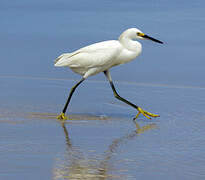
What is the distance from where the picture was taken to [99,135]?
729 cm

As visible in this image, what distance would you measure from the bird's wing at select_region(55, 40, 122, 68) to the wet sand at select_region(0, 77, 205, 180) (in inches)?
32.4

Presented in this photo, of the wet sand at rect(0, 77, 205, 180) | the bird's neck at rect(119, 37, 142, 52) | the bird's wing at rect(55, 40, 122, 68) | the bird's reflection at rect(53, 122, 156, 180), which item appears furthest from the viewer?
the bird's neck at rect(119, 37, 142, 52)

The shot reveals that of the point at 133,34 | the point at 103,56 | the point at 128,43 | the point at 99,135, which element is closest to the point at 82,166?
the point at 99,135

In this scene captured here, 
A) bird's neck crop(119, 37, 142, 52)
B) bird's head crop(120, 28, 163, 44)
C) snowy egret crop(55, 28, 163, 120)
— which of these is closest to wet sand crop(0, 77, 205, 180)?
snowy egret crop(55, 28, 163, 120)

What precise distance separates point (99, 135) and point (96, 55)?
2075 millimetres

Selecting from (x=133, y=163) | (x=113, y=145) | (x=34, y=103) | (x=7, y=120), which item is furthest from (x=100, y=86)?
(x=133, y=163)

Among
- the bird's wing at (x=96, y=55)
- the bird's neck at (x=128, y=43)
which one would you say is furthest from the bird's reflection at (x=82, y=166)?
the bird's neck at (x=128, y=43)

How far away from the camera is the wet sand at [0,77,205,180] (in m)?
5.29

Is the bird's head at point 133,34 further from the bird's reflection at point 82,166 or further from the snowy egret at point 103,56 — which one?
the bird's reflection at point 82,166

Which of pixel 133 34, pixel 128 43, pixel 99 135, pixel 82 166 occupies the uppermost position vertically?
pixel 133 34

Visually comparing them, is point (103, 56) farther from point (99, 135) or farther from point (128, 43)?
point (99, 135)

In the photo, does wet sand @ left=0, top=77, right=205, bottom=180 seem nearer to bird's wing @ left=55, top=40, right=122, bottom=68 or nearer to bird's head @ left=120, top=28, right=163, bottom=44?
bird's wing @ left=55, top=40, right=122, bottom=68

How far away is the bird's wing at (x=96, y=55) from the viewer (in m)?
9.02

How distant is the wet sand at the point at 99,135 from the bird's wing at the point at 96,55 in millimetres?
823
